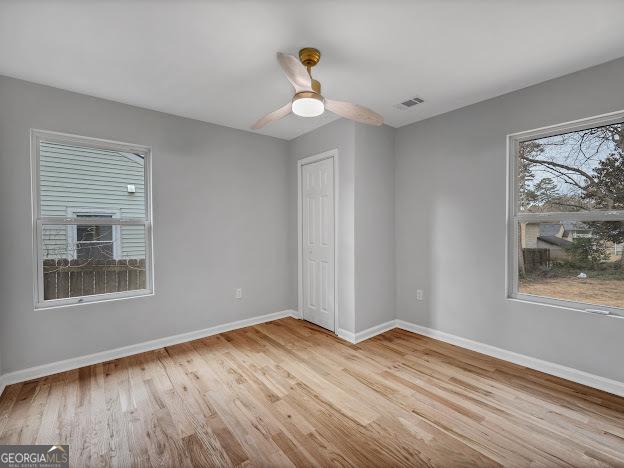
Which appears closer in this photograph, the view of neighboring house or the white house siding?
the view of neighboring house

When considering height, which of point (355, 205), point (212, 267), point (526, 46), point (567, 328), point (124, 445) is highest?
point (526, 46)

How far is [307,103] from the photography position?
6.30ft

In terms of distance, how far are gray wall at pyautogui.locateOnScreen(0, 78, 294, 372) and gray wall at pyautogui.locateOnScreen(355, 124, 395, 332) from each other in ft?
4.12

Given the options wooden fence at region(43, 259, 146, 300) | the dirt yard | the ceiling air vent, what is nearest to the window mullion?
wooden fence at region(43, 259, 146, 300)

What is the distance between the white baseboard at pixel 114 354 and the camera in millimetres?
2408

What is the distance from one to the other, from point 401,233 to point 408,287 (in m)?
0.67

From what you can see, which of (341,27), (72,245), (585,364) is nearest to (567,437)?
(585,364)

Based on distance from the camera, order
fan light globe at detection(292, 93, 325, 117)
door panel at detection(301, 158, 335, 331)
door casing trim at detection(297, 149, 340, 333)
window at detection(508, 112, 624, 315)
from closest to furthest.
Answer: fan light globe at detection(292, 93, 325, 117), window at detection(508, 112, 624, 315), door casing trim at detection(297, 149, 340, 333), door panel at detection(301, 158, 335, 331)

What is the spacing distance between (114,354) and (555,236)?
421 cm

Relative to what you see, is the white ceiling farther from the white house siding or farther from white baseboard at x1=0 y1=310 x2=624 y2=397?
white baseboard at x1=0 y1=310 x2=624 y2=397

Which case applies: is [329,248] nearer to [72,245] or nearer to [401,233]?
[401,233]

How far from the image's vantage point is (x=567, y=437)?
1.75 meters

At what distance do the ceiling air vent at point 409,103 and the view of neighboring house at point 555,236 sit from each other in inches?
60.6

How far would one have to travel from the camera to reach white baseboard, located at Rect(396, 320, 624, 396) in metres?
2.20
